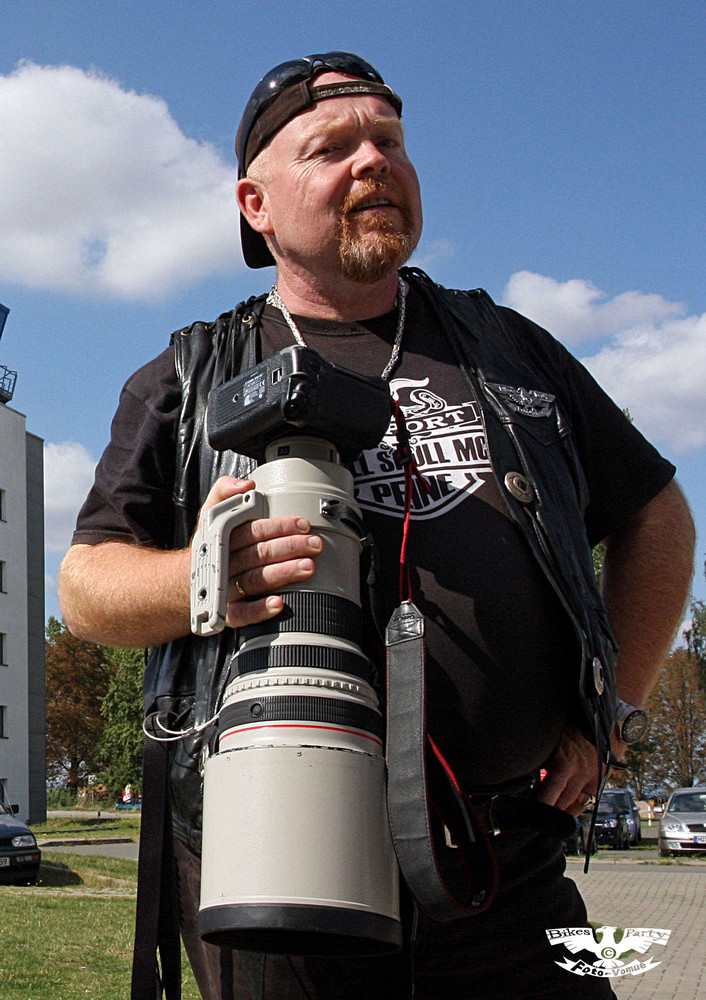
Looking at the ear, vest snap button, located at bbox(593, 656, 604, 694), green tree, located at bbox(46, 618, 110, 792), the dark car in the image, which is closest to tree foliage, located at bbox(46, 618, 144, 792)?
green tree, located at bbox(46, 618, 110, 792)

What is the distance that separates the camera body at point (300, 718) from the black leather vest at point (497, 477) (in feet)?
0.93

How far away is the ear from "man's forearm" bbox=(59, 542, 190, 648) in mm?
850

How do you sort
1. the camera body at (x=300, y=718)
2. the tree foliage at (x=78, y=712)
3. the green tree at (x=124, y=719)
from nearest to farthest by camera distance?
the camera body at (x=300, y=718) < the green tree at (x=124, y=719) < the tree foliage at (x=78, y=712)

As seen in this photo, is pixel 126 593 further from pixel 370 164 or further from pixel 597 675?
pixel 370 164

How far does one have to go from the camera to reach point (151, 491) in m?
2.22

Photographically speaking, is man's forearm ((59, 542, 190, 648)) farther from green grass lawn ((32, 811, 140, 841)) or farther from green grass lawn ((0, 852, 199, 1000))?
green grass lawn ((32, 811, 140, 841))

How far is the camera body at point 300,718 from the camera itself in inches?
57.5

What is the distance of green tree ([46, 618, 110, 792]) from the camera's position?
54656mm

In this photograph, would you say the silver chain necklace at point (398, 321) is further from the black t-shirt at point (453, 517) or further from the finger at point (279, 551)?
the finger at point (279, 551)

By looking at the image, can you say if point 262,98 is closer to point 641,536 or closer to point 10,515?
point 641,536

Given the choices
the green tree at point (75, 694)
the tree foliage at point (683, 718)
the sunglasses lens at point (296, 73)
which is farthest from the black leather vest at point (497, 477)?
the tree foliage at point (683, 718)

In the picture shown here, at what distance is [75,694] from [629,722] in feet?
181

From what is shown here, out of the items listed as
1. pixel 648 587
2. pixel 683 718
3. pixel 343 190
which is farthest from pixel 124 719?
pixel 343 190

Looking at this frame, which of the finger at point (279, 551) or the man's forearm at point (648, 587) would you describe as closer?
the finger at point (279, 551)
